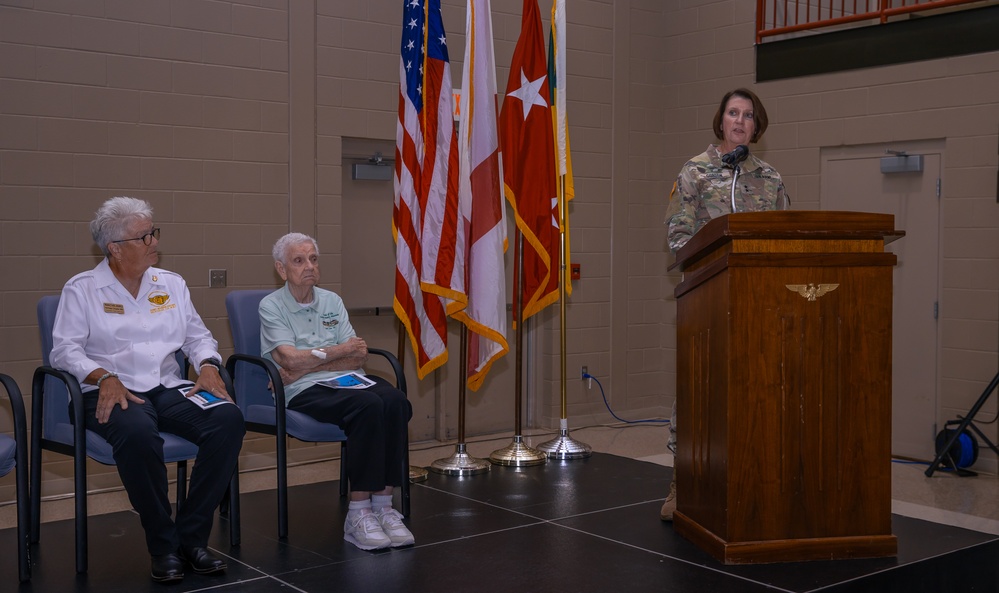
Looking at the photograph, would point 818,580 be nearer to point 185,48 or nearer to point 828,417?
point 828,417

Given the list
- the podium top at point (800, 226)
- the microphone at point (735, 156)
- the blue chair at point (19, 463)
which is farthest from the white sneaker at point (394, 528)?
the microphone at point (735, 156)

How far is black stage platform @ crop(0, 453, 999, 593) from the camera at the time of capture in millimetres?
3150

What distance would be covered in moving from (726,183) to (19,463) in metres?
2.59

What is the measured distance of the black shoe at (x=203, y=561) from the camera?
3.24 meters

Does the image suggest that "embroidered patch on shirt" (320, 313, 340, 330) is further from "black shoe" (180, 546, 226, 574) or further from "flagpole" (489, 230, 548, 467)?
"flagpole" (489, 230, 548, 467)

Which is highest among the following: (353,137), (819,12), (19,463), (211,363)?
(819,12)

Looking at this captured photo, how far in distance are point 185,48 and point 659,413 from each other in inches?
157

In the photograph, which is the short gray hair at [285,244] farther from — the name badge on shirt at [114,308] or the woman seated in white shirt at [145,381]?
the name badge on shirt at [114,308]

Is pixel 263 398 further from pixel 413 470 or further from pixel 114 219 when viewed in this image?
pixel 413 470

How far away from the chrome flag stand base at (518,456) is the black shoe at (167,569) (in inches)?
88.6

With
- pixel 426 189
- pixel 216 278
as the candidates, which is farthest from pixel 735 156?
pixel 216 278

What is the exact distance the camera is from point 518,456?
521 centimetres

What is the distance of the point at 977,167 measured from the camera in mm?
5480

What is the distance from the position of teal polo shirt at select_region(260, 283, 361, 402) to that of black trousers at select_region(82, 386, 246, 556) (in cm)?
48
